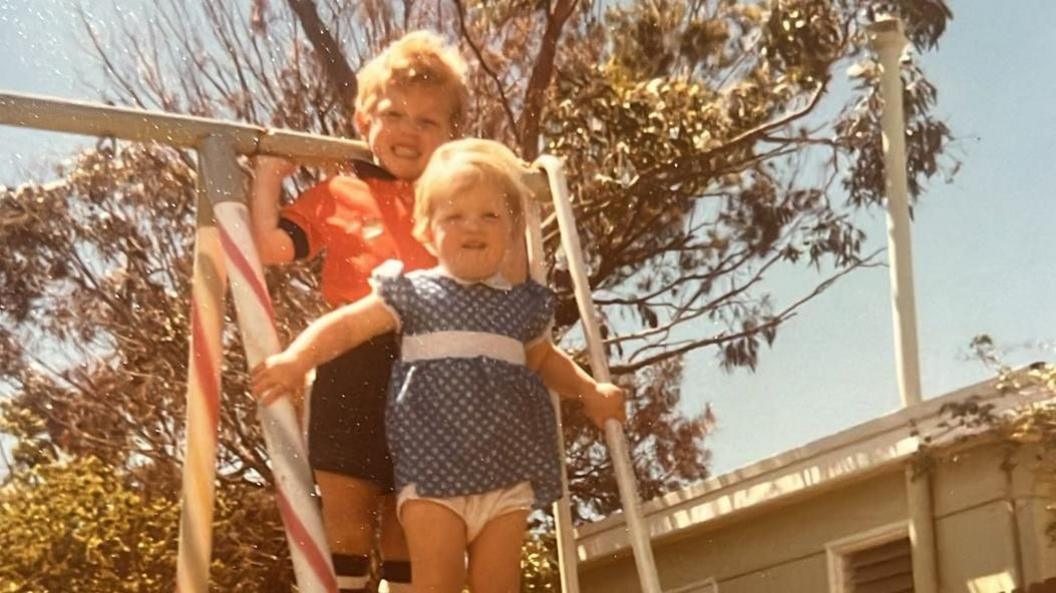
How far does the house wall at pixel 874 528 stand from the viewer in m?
5.05

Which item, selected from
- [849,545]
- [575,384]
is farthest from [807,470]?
[575,384]

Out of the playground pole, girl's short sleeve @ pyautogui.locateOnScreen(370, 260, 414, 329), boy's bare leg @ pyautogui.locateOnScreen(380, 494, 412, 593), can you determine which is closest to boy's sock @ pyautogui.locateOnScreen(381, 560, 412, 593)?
boy's bare leg @ pyautogui.locateOnScreen(380, 494, 412, 593)

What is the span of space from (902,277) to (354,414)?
12.6 ft

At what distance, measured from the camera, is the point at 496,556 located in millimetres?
2764

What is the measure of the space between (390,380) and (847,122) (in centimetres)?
647

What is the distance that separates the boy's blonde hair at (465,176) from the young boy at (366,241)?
24cm

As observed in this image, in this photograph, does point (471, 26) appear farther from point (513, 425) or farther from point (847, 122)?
point (513, 425)

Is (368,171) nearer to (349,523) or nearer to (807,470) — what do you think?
(349,523)

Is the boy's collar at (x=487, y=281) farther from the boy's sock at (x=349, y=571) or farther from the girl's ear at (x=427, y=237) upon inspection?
the boy's sock at (x=349, y=571)

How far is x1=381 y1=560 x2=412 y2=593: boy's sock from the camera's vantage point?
9.73ft

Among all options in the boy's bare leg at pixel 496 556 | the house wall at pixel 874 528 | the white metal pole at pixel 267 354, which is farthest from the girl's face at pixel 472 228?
the house wall at pixel 874 528

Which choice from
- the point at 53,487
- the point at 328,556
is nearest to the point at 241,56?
the point at 53,487

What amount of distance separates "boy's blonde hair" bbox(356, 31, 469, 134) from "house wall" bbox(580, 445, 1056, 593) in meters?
2.69

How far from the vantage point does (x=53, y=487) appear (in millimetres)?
6562
